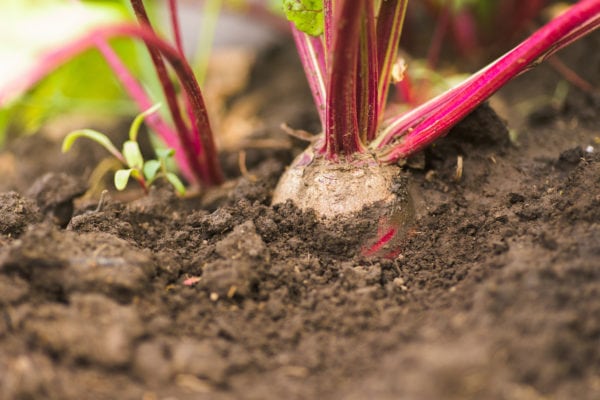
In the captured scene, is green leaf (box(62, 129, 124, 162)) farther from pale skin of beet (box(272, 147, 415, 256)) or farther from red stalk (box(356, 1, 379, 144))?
red stalk (box(356, 1, 379, 144))

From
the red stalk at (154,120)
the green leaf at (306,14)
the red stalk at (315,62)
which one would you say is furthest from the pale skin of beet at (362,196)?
the red stalk at (154,120)

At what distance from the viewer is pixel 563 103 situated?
1559 mm

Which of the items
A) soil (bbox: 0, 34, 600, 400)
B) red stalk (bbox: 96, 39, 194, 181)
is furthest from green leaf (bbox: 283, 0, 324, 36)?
red stalk (bbox: 96, 39, 194, 181)

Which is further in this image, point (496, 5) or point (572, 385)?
Answer: point (496, 5)

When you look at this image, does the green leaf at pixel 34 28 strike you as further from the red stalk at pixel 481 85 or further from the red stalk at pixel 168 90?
the red stalk at pixel 481 85

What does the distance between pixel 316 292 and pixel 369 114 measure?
1.34ft

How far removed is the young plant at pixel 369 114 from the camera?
3.34 feet

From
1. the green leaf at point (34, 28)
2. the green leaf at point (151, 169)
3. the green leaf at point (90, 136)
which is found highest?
the green leaf at point (34, 28)

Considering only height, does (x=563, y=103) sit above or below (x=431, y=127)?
below

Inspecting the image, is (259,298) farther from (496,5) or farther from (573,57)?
(496,5)

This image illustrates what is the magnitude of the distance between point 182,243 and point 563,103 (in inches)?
44.5

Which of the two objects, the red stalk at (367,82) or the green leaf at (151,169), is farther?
the green leaf at (151,169)

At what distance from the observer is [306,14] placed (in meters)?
1.10

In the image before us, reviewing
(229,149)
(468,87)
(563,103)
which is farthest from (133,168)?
(563,103)
